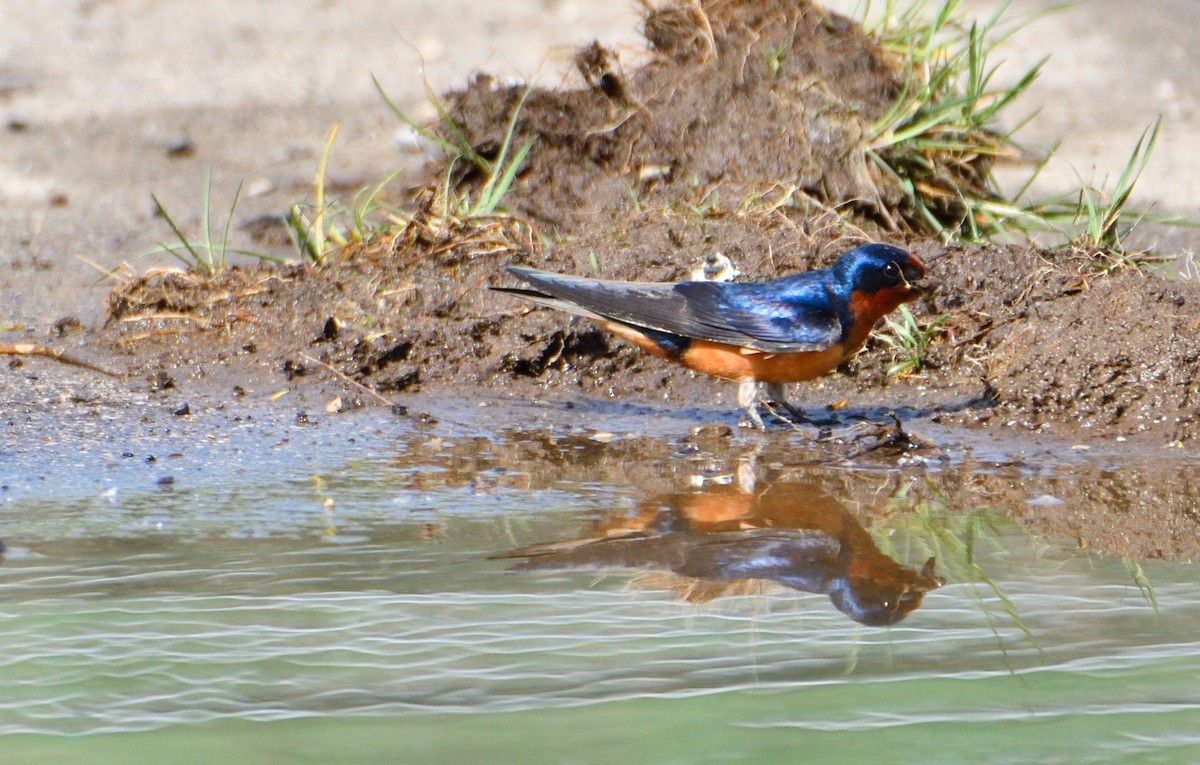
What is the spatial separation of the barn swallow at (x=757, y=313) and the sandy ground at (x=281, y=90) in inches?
108

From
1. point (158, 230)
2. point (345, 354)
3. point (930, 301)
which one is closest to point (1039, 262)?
point (930, 301)

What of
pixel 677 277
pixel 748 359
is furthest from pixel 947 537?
pixel 677 277

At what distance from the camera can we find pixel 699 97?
5918mm

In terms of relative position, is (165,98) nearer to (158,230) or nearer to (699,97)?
(158,230)

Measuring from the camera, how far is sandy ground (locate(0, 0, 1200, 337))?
7.45m

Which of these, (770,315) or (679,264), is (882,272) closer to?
(770,315)

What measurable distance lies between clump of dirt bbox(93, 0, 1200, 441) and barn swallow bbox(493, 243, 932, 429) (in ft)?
1.51

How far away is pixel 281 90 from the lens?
8.91 m

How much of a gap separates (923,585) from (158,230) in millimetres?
5055

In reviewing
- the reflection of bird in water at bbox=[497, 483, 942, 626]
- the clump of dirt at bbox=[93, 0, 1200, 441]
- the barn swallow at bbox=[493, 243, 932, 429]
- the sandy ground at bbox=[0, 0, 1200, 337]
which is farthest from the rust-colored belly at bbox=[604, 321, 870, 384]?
the sandy ground at bbox=[0, 0, 1200, 337]

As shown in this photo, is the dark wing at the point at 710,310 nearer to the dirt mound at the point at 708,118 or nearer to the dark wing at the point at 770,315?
the dark wing at the point at 770,315

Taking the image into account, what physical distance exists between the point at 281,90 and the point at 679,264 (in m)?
4.54

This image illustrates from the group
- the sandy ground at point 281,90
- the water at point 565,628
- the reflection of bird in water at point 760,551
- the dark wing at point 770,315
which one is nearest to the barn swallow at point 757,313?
the dark wing at point 770,315

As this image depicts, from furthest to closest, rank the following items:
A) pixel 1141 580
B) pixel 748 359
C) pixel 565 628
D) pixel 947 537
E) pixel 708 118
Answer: pixel 708 118, pixel 748 359, pixel 947 537, pixel 1141 580, pixel 565 628
